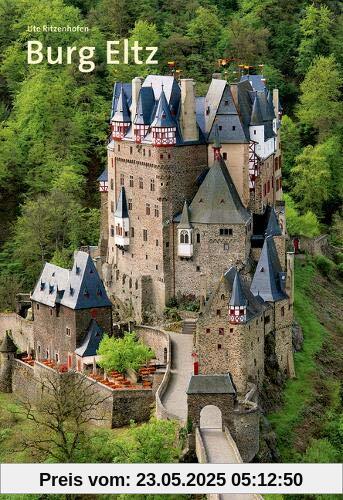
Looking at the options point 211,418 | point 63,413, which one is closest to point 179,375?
point 211,418

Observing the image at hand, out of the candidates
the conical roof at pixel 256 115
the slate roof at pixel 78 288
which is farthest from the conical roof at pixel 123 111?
the slate roof at pixel 78 288

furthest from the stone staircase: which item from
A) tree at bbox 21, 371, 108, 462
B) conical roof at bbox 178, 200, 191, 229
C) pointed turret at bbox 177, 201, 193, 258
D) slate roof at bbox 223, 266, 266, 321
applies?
tree at bbox 21, 371, 108, 462

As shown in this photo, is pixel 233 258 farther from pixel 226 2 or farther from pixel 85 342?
pixel 226 2

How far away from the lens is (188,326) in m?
82.2

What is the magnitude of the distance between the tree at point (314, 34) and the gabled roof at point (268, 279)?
5393 centimetres

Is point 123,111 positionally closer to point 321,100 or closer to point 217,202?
point 217,202

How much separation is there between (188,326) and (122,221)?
7.53 meters

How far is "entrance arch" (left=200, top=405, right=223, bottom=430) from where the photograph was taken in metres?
70.1

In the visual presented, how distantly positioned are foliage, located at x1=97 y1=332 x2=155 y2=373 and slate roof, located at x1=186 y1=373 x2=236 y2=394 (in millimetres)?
7605

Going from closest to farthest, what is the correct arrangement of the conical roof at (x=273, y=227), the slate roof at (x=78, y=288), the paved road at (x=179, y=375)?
the paved road at (x=179, y=375)
the slate roof at (x=78, y=288)
the conical roof at (x=273, y=227)

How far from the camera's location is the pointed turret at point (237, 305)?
7362 cm

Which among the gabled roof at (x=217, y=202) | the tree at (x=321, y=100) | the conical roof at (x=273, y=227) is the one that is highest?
the tree at (x=321, y=100)

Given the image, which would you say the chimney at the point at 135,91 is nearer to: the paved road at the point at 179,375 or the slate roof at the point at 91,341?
the slate roof at the point at 91,341

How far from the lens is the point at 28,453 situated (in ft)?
240
